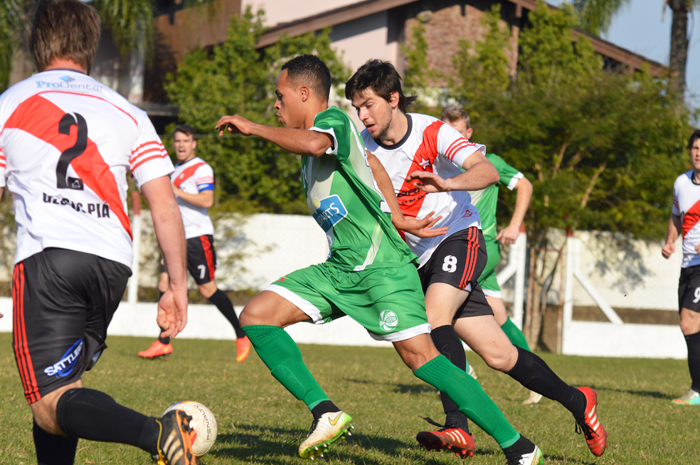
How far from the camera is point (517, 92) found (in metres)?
13.6

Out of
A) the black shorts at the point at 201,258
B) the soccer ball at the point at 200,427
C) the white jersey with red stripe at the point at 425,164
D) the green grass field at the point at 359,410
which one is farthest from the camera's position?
the black shorts at the point at 201,258

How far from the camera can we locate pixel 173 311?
280 cm

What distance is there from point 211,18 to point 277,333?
14402mm

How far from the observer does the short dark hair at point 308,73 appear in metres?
3.68

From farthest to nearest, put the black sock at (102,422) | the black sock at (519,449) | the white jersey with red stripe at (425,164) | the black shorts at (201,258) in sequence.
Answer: the black shorts at (201,258) → the white jersey with red stripe at (425,164) → the black sock at (519,449) → the black sock at (102,422)

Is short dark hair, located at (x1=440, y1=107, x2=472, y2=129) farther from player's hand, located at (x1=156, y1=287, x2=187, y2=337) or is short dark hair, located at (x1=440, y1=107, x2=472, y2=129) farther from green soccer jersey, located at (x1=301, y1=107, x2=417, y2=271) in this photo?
player's hand, located at (x1=156, y1=287, x2=187, y2=337)

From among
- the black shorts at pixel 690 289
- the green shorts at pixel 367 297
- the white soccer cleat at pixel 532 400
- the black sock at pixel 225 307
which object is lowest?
the white soccer cleat at pixel 532 400

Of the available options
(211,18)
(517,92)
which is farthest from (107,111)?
(211,18)

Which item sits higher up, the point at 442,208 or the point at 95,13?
the point at 95,13

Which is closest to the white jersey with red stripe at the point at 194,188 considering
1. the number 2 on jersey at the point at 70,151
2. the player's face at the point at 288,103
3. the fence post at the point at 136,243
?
the fence post at the point at 136,243

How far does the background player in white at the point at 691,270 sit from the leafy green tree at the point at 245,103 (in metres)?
8.83

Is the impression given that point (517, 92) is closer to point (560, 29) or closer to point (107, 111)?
point (560, 29)

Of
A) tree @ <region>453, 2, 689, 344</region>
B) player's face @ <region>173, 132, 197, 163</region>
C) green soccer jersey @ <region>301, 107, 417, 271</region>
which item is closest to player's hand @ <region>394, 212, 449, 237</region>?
green soccer jersey @ <region>301, 107, 417, 271</region>

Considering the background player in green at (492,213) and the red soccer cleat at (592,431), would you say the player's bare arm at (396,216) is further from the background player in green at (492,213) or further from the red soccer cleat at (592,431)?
the background player in green at (492,213)
